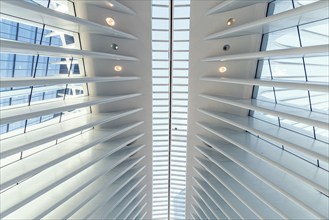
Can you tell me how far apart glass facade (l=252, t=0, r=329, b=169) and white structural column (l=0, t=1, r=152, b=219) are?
4655mm

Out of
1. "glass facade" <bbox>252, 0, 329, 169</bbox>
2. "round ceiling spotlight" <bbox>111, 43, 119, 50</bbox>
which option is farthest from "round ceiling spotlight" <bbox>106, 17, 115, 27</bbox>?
"glass facade" <bbox>252, 0, 329, 169</bbox>

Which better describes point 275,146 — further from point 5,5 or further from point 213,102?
point 5,5

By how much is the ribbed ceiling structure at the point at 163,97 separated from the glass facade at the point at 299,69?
38 millimetres

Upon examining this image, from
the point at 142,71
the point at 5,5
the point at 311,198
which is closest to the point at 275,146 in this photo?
the point at 311,198

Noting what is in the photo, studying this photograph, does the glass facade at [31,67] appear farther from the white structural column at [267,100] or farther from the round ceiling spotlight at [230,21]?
the round ceiling spotlight at [230,21]

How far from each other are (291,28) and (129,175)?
33.7 ft

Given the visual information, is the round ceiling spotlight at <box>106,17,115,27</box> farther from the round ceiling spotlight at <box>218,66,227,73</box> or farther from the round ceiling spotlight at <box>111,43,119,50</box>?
the round ceiling spotlight at <box>218,66,227,73</box>

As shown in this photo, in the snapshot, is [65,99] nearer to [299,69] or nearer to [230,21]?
[230,21]

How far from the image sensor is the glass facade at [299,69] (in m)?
6.77

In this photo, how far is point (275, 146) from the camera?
9164 mm

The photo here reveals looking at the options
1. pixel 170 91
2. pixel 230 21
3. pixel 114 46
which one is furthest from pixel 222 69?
pixel 114 46

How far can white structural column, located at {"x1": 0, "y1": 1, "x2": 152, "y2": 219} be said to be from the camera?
19.8ft

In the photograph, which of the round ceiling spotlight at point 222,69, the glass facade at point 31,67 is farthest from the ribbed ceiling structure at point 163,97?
the round ceiling spotlight at point 222,69

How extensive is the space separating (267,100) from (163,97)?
573 centimetres
